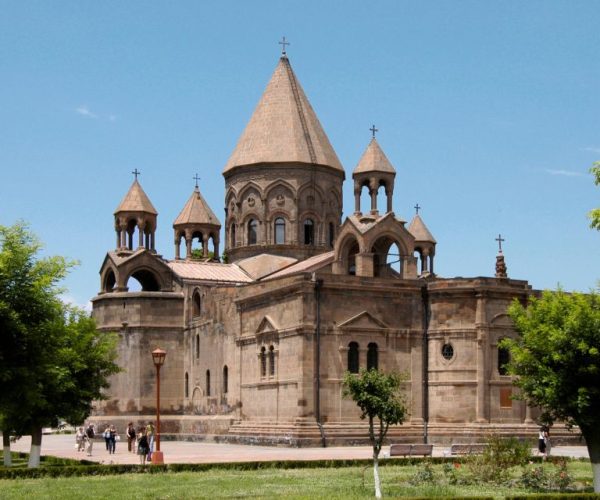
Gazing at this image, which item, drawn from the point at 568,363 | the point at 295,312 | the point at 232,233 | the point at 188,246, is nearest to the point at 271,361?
the point at 295,312

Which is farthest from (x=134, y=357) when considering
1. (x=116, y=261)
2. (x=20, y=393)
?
(x=20, y=393)

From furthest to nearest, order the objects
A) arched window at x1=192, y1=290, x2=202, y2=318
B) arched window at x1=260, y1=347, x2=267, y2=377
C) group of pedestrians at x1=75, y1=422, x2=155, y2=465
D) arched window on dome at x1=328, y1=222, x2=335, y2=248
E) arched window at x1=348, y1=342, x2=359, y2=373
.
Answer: arched window on dome at x1=328, y1=222, x2=335, y2=248 → arched window at x1=192, y1=290, x2=202, y2=318 → arched window at x1=260, y1=347, x2=267, y2=377 → arched window at x1=348, y1=342, x2=359, y2=373 → group of pedestrians at x1=75, y1=422, x2=155, y2=465

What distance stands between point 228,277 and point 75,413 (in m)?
21.8

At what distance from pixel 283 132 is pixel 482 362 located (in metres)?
18.9

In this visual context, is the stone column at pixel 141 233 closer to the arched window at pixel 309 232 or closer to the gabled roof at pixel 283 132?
the gabled roof at pixel 283 132

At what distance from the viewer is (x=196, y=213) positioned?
204 feet

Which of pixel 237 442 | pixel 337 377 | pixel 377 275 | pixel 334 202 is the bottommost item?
pixel 237 442

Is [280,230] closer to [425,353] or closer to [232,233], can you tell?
[232,233]

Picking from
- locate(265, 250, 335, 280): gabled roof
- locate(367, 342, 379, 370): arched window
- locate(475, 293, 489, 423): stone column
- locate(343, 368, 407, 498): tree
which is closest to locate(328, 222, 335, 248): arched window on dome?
locate(265, 250, 335, 280): gabled roof

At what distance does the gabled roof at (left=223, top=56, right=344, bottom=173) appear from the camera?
180ft

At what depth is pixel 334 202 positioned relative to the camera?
184ft

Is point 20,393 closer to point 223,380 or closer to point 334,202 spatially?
point 223,380

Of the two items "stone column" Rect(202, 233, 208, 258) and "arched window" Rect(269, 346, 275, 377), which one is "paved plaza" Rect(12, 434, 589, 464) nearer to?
"arched window" Rect(269, 346, 275, 377)

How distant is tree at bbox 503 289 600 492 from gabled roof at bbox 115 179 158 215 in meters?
33.0
